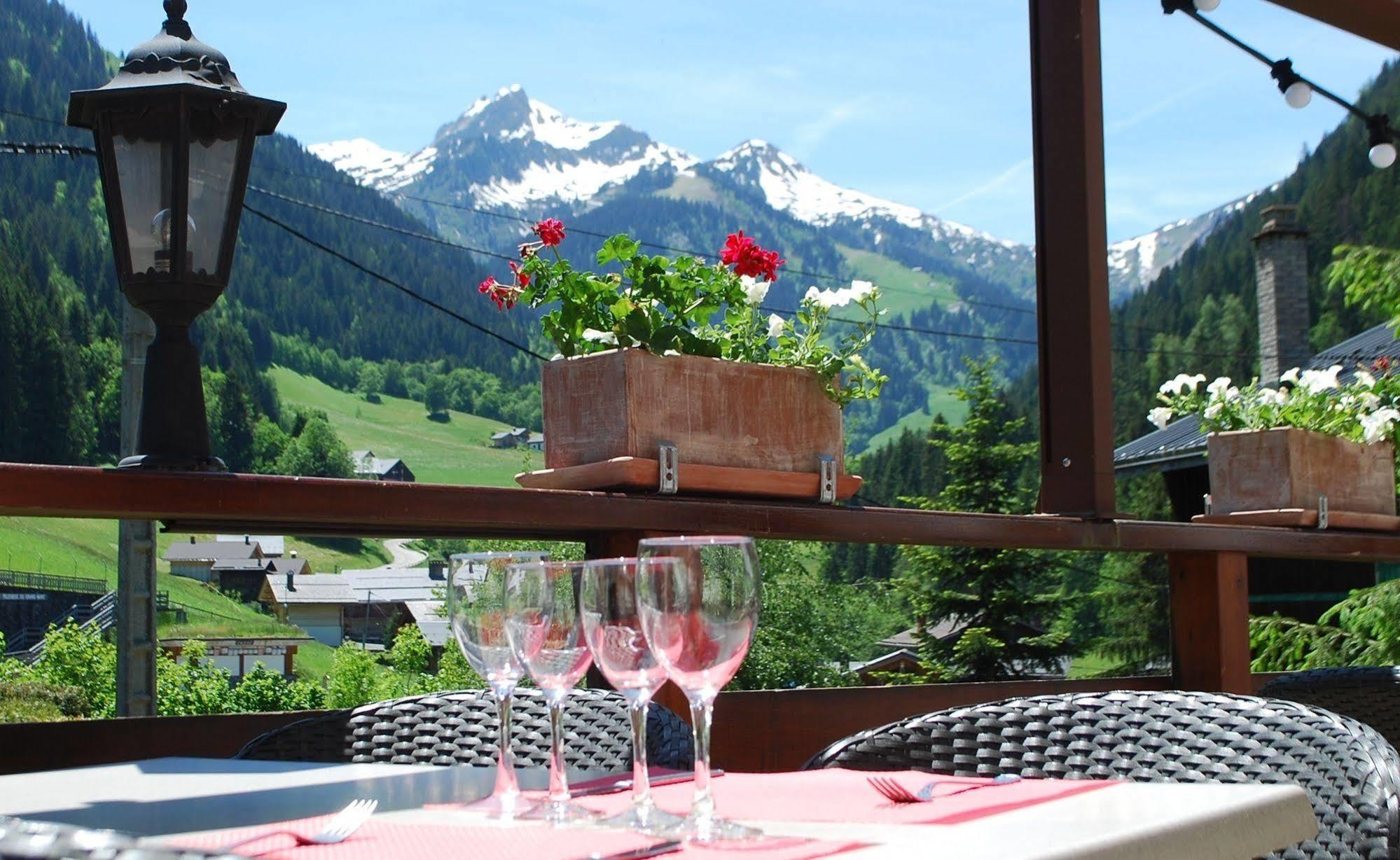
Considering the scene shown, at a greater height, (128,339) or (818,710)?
(128,339)

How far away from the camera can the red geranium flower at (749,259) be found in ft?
7.43

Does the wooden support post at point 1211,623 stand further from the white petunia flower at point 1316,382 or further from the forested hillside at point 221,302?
the forested hillside at point 221,302

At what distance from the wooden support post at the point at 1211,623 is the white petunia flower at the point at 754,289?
0.96 meters

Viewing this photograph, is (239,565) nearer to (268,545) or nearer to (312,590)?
(312,590)

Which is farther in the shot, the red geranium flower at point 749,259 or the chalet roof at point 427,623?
the chalet roof at point 427,623

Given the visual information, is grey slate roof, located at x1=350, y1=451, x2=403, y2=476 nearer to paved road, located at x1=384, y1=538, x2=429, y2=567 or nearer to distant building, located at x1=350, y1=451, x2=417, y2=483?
distant building, located at x1=350, y1=451, x2=417, y2=483

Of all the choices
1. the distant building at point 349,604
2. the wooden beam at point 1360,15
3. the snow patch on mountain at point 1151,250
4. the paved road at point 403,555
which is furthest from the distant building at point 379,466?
the snow patch on mountain at point 1151,250

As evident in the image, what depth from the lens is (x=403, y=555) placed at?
64.9 metres

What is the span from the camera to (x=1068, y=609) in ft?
101

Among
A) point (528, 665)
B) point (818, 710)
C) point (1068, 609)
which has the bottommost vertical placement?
point (1068, 609)

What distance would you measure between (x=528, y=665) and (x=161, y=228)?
1.26 metres

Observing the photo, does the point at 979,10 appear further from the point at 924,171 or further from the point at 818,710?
the point at 924,171

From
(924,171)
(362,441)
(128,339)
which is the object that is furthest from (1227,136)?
(128,339)

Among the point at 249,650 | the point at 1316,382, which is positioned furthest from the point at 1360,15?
the point at 249,650
